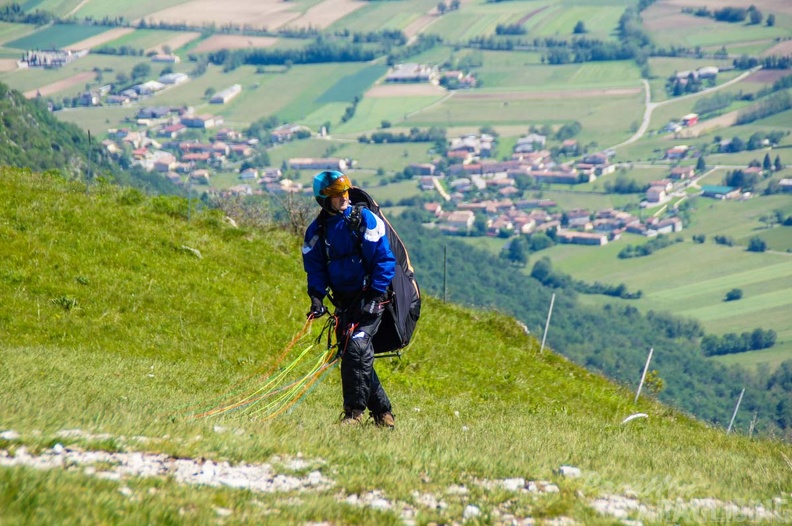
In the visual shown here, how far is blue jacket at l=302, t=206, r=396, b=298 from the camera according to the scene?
31.5 feet

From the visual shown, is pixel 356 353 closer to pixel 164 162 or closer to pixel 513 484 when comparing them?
pixel 513 484

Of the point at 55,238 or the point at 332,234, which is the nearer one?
the point at 332,234

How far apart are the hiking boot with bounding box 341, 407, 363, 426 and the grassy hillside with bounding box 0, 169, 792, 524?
26 cm

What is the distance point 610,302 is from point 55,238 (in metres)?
89.8

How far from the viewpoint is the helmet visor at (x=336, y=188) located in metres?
9.48

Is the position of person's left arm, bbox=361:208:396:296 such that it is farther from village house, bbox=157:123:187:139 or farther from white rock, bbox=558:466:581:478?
village house, bbox=157:123:187:139

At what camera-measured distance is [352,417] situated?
1001cm

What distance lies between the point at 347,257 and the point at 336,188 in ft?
2.59

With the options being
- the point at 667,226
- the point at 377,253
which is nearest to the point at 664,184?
the point at 667,226

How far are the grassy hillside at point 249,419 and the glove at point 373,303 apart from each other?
125 centimetres

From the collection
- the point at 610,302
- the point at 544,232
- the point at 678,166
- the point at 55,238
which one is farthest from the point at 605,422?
the point at 678,166

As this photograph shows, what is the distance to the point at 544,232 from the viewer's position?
133 metres

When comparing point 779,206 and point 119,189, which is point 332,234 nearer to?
point 119,189

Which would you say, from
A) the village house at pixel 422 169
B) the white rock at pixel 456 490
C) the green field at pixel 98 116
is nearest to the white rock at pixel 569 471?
the white rock at pixel 456 490
